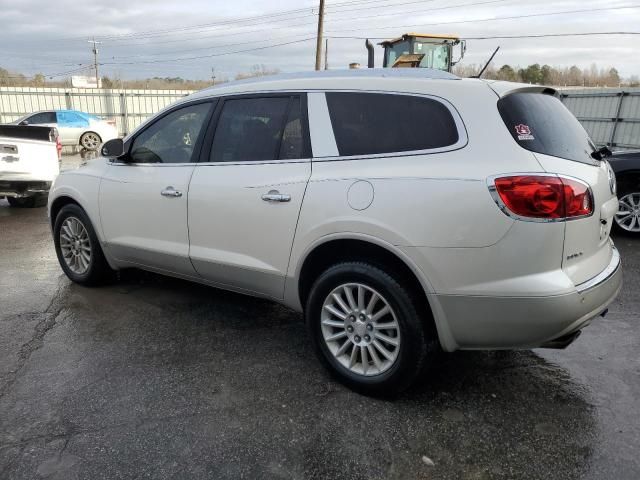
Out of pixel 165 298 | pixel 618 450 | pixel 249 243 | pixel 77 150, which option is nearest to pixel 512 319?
pixel 618 450

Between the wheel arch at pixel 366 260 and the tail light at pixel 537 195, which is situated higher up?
the tail light at pixel 537 195

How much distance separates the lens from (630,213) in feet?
22.3

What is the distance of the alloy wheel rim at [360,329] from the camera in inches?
116

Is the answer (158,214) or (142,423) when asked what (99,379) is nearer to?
(142,423)

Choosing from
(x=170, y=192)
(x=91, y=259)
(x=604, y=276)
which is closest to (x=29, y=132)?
(x=91, y=259)

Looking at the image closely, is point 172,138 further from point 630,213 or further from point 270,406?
point 630,213

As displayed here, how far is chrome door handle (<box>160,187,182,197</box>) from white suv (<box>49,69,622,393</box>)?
1 centimetres

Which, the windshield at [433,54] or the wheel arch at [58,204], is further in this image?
the windshield at [433,54]

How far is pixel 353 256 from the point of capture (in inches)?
120

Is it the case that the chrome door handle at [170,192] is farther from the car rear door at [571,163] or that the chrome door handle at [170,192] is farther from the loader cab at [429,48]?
the loader cab at [429,48]

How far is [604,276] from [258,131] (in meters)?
2.22

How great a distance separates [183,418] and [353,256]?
49.7 inches

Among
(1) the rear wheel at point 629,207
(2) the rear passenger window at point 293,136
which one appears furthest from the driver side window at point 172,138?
(1) the rear wheel at point 629,207

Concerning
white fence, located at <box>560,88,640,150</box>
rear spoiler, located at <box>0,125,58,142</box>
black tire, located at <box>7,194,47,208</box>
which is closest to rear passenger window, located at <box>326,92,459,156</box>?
rear spoiler, located at <box>0,125,58,142</box>
